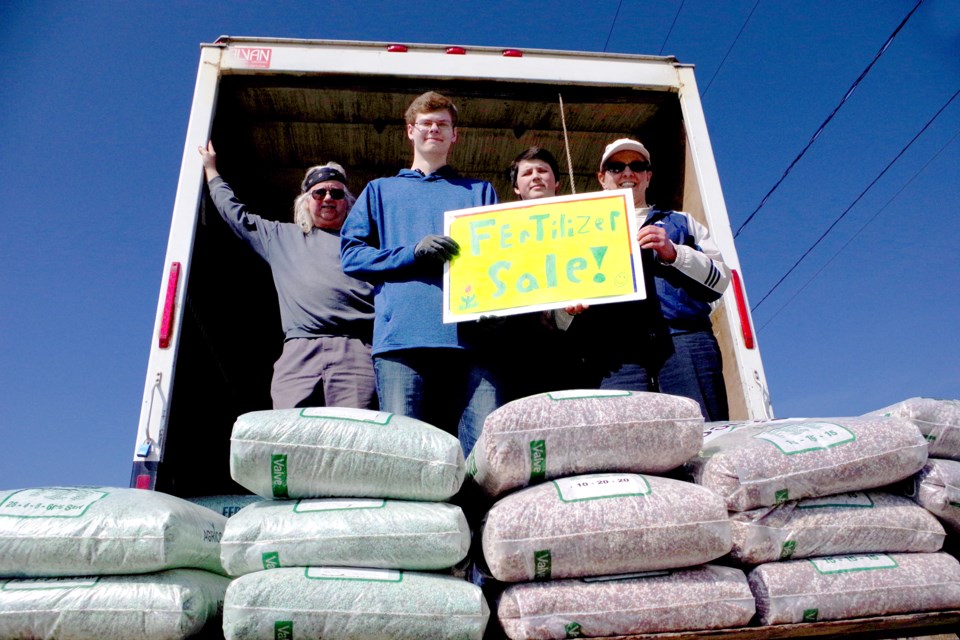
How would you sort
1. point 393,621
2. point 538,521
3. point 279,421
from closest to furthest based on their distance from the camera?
1. point 393,621
2. point 538,521
3. point 279,421

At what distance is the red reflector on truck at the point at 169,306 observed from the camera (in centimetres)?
230

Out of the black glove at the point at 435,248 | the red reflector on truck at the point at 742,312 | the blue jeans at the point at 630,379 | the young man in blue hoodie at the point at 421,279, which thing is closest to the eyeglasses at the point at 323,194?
the young man in blue hoodie at the point at 421,279

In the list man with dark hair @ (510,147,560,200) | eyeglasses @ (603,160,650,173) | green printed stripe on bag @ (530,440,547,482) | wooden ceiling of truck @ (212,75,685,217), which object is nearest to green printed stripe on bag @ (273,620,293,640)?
green printed stripe on bag @ (530,440,547,482)

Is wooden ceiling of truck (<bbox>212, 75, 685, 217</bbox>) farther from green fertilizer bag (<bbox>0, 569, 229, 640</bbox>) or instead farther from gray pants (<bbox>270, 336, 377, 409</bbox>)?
green fertilizer bag (<bbox>0, 569, 229, 640</bbox>)

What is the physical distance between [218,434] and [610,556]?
2.55 meters

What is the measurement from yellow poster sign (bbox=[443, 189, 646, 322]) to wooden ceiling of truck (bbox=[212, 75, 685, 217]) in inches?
38.6

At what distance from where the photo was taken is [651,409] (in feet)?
5.73

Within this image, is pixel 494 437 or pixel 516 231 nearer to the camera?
pixel 494 437

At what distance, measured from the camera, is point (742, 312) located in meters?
2.62

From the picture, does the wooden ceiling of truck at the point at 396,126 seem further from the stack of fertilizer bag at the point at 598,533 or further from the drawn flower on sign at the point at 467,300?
the stack of fertilizer bag at the point at 598,533

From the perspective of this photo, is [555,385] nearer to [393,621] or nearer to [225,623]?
[393,621]

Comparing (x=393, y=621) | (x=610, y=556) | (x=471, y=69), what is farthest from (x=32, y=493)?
(x=471, y=69)

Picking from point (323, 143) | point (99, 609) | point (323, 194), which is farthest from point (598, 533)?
point (323, 143)

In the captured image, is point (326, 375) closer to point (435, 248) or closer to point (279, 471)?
point (435, 248)
